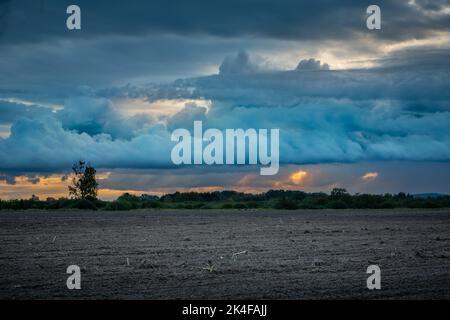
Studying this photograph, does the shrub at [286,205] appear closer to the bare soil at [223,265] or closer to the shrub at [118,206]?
the shrub at [118,206]

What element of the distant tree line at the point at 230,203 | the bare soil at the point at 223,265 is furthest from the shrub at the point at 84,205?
the bare soil at the point at 223,265

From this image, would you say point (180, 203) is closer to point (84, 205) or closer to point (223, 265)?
point (84, 205)

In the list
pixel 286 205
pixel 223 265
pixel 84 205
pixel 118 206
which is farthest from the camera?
pixel 286 205

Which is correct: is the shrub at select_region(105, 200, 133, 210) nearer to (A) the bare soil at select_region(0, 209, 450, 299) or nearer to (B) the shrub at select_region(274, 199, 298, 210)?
(B) the shrub at select_region(274, 199, 298, 210)

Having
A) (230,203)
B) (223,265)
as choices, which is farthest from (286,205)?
(223,265)

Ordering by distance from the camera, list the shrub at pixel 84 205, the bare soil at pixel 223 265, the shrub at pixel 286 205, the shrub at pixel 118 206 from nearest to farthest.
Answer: the bare soil at pixel 223 265, the shrub at pixel 118 206, the shrub at pixel 84 205, the shrub at pixel 286 205

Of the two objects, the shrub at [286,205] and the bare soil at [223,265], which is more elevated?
the shrub at [286,205]

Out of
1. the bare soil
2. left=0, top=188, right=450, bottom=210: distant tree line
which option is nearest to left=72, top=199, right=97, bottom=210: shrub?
left=0, top=188, right=450, bottom=210: distant tree line

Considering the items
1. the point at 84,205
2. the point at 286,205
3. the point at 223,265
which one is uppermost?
the point at 84,205

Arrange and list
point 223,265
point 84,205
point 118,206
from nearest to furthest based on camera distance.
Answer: point 223,265
point 118,206
point 84,205
